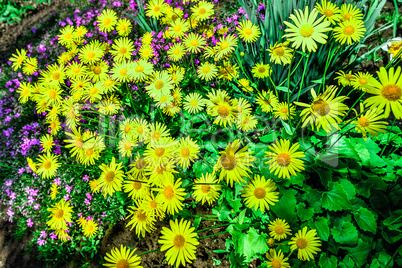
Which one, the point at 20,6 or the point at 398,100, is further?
the point at 20,6

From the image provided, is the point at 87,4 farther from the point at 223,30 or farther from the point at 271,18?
the point at 271,18

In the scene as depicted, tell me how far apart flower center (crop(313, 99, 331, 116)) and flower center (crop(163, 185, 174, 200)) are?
1.23m

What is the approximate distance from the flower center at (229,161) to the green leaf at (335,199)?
82 cm

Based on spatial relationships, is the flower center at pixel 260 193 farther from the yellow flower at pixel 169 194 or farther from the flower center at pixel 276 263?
the yellow flower at pixel 169 194

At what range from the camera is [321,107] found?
160 cm

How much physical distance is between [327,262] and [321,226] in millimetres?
281

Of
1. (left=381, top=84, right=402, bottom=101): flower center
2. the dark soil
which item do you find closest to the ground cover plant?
(left=381, top=84, right=402, bottom=101): flower center

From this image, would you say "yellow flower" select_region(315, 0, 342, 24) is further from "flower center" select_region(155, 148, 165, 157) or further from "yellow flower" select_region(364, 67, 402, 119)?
"flower center" select_region(155, 148, 165, 157)

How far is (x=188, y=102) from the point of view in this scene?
8.34 ft

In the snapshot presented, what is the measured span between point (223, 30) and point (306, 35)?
1.61 metres

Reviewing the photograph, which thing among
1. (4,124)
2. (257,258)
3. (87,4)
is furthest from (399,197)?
(87,4)

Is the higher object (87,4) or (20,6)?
(20,6)

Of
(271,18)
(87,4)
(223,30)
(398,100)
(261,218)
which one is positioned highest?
(87,4)

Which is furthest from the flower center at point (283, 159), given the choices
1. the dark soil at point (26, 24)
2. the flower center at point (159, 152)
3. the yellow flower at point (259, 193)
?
the dark soil at point (26, 24)
